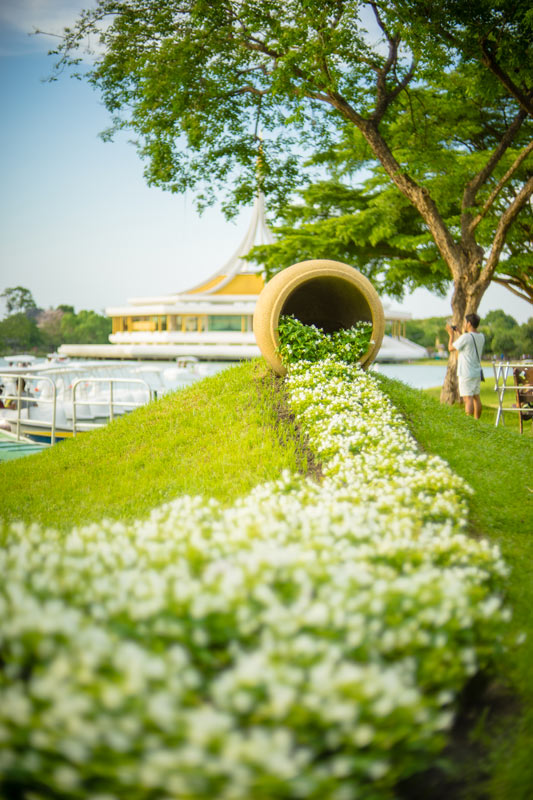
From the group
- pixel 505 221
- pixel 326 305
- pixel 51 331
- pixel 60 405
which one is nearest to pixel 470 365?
pixel 326 305

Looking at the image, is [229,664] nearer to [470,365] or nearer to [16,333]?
[470,365]

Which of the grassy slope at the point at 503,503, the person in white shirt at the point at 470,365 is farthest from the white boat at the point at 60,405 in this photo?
the grassy slope at the point at 503,503

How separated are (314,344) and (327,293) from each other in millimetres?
2129

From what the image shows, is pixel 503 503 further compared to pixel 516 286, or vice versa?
pixel 516 286

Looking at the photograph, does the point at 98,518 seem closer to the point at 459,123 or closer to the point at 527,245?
the point at 459,123

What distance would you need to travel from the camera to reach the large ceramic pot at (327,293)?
8.85 metres

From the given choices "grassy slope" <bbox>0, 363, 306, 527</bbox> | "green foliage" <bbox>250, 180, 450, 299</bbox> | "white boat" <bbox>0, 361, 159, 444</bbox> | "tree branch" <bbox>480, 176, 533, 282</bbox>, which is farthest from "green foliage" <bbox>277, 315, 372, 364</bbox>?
"green foliage" <bbox>250, 180, 450, 299</bbox>

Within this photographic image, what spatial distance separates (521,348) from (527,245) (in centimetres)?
2389

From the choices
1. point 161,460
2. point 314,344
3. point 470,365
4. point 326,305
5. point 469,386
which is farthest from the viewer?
point 326,305

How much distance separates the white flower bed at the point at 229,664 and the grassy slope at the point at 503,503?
304 millimetres

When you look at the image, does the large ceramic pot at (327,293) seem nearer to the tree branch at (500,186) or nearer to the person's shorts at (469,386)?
the person's shorts at (469,386)

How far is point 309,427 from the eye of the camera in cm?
695

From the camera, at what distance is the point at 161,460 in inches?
282

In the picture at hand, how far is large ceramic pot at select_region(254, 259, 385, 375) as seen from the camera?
8.85 meters
